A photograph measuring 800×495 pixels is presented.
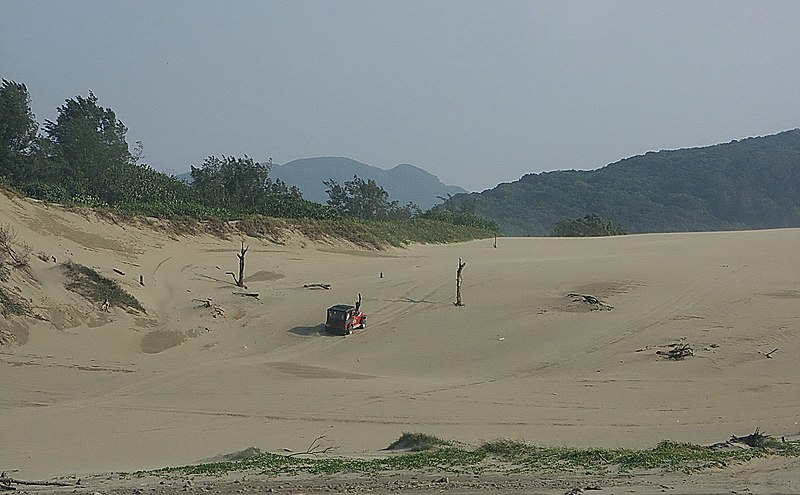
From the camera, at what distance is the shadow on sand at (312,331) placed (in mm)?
21925

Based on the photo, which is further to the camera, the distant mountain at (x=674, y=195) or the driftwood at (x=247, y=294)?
the distant mountain at (x=674, y=195)

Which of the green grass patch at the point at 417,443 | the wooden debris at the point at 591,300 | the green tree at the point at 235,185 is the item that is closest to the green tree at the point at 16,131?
the green tree at the point at 235,185

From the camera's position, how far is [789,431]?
38.9 ft

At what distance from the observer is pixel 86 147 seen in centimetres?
4500

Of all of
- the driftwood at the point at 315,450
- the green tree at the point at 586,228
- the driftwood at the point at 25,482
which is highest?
the green tree at the point at 586,228

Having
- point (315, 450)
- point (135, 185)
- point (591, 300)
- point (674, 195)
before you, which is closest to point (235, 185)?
point (135, 185)

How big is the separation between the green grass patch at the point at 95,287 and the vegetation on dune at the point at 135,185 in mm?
8789

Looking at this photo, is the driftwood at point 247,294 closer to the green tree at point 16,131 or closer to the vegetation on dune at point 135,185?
the vegetation on dune at point 135,185

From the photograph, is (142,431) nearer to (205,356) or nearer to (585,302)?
(205,356)

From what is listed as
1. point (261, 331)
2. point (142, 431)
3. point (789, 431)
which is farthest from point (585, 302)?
point (142, 431)

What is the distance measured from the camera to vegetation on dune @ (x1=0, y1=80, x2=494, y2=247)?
3550 centimetres

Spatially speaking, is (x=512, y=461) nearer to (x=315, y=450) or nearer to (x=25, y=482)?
(x=315, y=450)

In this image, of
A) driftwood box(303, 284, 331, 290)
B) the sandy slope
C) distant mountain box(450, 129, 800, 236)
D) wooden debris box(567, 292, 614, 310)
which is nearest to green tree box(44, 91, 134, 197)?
the sandy slope

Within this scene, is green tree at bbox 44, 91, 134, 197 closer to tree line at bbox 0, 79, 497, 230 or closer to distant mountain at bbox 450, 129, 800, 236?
tree line at bbox 0, 79, 497, 230
